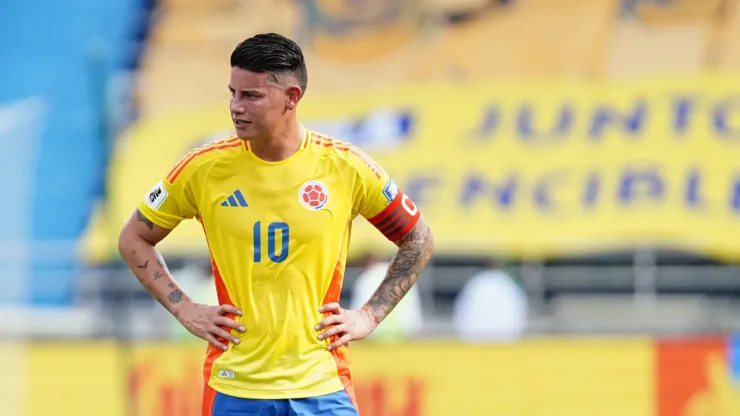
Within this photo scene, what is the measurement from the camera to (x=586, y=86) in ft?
46.7

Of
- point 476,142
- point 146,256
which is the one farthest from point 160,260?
point 476,142

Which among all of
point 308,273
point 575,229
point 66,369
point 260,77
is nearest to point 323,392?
point 308,273

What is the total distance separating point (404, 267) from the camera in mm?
5180

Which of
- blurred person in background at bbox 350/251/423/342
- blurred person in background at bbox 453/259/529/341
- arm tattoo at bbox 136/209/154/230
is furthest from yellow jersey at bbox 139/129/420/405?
blurred person in background at bbox 453/259/529/341

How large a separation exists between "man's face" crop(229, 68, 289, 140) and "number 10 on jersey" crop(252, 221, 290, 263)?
0.34 meters

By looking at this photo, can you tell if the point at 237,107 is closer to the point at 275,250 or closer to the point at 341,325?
the point at 275,250

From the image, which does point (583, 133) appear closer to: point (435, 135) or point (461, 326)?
point (435, 135)

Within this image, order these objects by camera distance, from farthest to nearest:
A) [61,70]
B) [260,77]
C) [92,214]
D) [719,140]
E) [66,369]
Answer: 1. [61,70]
2. [92,214]
3. [719,140]
4. [66,369]
5. [260,77]

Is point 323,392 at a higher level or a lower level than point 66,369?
lower

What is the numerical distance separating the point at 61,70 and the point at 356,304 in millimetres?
6127

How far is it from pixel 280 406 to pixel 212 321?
1.31ft

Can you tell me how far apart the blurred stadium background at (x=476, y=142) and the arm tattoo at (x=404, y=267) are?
271 inches

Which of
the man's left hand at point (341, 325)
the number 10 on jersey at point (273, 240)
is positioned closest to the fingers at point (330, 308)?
the man's left hand at point (341, 325)

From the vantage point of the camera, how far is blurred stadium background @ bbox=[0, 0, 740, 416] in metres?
13.7
